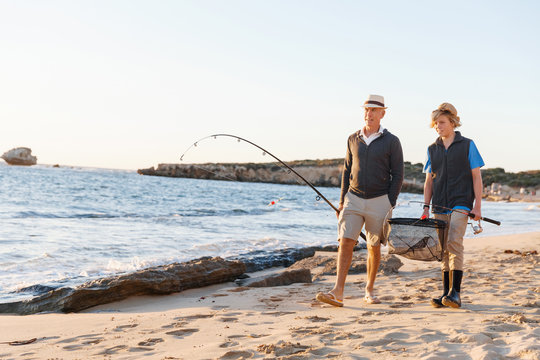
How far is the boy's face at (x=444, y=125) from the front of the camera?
4.14m

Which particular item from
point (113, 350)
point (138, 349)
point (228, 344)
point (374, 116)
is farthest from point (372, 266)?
point (113, 350)

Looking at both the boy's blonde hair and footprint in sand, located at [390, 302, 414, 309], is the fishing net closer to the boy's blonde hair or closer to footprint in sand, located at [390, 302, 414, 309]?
footprint in sand, located at [390, 302, 414, 309]

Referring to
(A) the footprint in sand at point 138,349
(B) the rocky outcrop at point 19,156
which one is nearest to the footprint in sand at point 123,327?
(A) the footprint in sand at point 138,349

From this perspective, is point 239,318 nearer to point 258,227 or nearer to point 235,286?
point 235,286

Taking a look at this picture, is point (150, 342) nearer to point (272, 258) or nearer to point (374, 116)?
point (374, 116)

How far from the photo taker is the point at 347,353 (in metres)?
2.93

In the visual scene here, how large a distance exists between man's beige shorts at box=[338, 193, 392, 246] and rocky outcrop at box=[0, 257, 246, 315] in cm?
219

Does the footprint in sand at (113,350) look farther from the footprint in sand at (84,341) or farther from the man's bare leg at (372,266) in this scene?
the man's bare leg at (372,266)

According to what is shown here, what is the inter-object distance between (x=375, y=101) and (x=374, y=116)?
0.43 feet

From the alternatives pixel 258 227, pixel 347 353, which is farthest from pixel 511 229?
pixel 347 353

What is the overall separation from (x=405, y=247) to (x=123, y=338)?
222 cm

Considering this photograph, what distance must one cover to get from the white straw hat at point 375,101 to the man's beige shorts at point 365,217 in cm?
78

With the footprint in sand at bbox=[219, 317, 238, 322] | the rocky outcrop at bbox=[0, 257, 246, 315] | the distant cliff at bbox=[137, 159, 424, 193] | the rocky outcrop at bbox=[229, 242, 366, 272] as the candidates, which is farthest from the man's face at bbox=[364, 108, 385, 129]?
the distant cliff at bbox=[137, 159, 424, 193]

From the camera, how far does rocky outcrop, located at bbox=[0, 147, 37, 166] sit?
9994 centimetres
